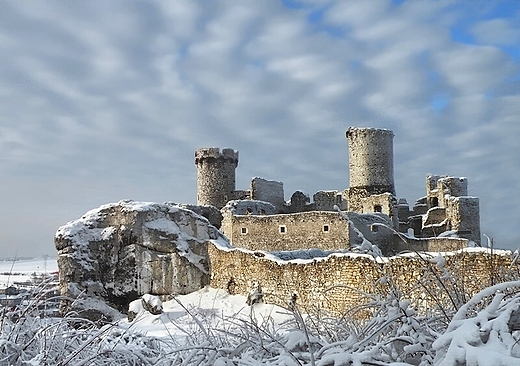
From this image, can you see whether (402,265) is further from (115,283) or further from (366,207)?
(366,207)

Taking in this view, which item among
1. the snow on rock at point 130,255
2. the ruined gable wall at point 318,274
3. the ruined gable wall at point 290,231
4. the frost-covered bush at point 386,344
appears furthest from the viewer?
the ruined gable wall at point 290,231

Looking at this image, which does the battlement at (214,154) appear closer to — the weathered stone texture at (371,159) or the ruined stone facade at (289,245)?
the ruined stone facade at (289,245)

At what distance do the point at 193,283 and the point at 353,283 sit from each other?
6335 millimetres

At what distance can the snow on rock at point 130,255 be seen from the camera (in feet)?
49.8

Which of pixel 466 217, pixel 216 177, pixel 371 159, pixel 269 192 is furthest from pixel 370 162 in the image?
pixel 216 177

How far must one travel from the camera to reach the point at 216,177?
31.9 metres

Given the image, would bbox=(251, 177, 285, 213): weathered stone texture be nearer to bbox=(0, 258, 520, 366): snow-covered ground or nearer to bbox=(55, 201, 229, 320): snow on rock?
bbox=(55, 201, 229, 320): snow on rock

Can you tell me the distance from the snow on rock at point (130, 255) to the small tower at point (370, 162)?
14.3 meters

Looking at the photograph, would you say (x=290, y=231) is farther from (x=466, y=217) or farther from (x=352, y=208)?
(x=466, y=217)

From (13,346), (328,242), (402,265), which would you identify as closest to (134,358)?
(13,346)

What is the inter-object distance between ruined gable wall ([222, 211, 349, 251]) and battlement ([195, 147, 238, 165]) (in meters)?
8.62

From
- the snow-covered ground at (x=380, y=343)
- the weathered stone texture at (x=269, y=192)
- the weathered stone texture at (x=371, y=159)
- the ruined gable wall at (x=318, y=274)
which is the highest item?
the weathered stone texture at (x=371, y=159)

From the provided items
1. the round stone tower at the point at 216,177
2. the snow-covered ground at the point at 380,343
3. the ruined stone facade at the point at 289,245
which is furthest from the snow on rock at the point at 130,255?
the round stone tower at the point at 216,177

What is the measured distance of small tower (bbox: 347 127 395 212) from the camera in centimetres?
2852
